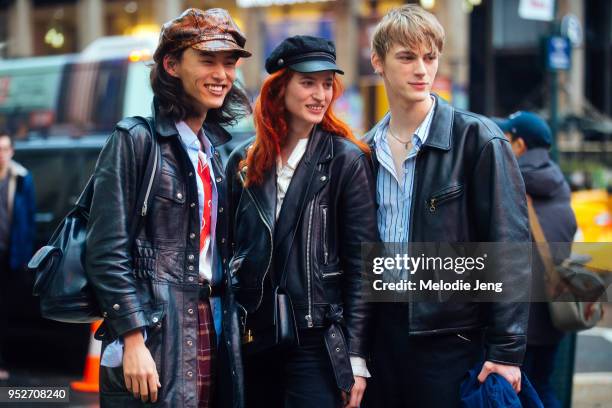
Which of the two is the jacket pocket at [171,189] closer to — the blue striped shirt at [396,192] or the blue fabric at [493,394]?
the blue striped shirt at [396,192]

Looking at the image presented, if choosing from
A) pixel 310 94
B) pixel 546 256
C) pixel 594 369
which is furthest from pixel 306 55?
pixel 594 369

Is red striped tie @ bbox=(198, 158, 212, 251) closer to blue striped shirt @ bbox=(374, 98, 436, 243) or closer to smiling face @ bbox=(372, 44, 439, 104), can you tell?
blue striped shirt @ bbox=(374, 98, 436, 243)

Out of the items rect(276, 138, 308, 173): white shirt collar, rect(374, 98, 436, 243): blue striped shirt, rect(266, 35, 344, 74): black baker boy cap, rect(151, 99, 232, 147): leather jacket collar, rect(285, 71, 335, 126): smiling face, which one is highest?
rect(266, 35, 344, 74): black baker boy cap

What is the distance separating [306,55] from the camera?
338 centimetres

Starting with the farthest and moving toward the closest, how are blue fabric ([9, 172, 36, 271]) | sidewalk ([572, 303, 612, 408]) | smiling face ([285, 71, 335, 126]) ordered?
1. blue fabric ([9, 172, 36, 271])
2. sidewalk ([572, 303, 612, 408])
3. smiling face ([285, 71, 335, 126])

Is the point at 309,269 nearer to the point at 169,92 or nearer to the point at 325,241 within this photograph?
the point at 325,241

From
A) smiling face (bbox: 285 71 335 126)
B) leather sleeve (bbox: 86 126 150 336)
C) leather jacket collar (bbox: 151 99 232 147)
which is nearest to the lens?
leather sleeve (bbox: 86 126 150 336)

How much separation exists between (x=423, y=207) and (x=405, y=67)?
55cm

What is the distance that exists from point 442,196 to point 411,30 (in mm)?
653

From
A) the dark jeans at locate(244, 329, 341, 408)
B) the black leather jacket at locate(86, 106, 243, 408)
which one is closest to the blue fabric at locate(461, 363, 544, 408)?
the dark jeans at locate(244, 329, 341, 408)

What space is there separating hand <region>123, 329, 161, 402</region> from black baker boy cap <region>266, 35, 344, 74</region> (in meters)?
1.21

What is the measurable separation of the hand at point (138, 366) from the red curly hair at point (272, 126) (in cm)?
82

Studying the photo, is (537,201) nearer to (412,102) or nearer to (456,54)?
(412,102)

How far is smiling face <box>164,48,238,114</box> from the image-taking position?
3.20 meters
